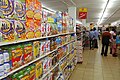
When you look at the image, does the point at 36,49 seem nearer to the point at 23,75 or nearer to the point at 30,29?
the point at 30,29

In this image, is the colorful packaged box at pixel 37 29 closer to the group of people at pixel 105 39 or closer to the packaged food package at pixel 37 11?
the packaged food package at pixel 37 11

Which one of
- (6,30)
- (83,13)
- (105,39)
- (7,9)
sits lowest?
(105,39)

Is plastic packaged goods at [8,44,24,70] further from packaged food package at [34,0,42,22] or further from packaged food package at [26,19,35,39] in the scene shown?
packaged food package at [34,0,42,22]

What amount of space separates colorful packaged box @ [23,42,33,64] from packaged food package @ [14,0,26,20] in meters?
0.42

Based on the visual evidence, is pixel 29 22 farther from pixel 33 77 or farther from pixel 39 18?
pixel 33 77

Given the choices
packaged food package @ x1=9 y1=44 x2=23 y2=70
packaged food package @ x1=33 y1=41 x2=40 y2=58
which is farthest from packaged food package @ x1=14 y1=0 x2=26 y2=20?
packaged food package @ x1=33 y1=41 x2=40 y2=58

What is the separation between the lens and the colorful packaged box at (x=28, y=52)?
2.25 metres

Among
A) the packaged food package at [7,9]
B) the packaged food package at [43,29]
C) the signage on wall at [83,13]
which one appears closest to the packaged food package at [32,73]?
the packaged food package at [43,29]

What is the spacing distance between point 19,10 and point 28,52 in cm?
63

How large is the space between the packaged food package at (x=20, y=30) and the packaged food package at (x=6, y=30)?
90 millimetres

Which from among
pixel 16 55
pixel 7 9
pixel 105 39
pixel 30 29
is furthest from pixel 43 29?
pixel 105 39

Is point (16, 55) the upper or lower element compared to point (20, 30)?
lower

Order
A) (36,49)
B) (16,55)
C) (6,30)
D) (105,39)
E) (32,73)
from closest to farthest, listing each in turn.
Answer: (6,30) → (16,55) → (32,73) → (36,49) → (105,39)

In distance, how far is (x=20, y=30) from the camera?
210cm
